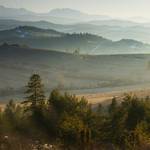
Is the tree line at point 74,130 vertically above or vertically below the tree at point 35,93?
above

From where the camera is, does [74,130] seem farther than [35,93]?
No

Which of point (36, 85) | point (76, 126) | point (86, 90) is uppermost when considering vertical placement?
point (76, 126)

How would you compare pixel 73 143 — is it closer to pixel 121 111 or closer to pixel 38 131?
pixel 38 131

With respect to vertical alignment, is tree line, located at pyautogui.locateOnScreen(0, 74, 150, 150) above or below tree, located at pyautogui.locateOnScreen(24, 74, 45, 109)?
above

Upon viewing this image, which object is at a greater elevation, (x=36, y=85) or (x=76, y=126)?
(x=76, y=126)

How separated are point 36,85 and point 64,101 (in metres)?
22.3

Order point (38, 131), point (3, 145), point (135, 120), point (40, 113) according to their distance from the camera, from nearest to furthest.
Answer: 1. point (3, 145)
2. point (38, 131)
3. point (40, 113)
4. point (135, 120)

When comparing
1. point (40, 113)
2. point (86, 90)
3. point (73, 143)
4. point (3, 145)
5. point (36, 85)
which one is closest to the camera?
point (3, 145)

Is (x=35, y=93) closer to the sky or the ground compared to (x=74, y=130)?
closer to the ground

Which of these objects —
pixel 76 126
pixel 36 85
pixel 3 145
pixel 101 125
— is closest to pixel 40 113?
pixel 101 125

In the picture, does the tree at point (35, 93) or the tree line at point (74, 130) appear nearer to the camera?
the tree line at point (74, 130)

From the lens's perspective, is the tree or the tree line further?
the tree

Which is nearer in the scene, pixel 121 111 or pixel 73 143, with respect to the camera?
pixel 73 143

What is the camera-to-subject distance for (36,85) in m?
60.0
